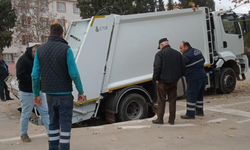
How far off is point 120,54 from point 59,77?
310cm

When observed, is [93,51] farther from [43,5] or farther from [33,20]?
[43,5]

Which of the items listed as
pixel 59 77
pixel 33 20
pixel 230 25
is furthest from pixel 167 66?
pixel 33 20

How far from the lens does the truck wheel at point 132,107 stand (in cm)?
632

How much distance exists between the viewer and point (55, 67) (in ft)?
11.4

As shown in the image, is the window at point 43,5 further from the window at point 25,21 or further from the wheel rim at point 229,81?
the wheel rim at point 229,81

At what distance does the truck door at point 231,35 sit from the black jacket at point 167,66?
176 inches

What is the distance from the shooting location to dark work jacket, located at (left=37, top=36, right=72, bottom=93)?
3463 millimetres

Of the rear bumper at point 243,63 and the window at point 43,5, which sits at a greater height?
the window at point 43,5

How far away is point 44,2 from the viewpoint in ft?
74.0

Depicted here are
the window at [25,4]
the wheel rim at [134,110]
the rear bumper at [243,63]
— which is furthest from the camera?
the window at [25,4]

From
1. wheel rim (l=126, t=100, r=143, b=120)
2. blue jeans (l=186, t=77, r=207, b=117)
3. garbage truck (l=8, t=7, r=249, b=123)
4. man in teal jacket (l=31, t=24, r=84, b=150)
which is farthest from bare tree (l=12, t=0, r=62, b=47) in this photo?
man in teal jacket (l=31, t=24, r=84, b=150)

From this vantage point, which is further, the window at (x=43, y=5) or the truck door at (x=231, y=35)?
the window at (x=43, y=5)

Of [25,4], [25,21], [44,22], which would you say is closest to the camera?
[25,4]

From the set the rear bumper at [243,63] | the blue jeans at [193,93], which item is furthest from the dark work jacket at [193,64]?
the rear bumper at [243,63]
